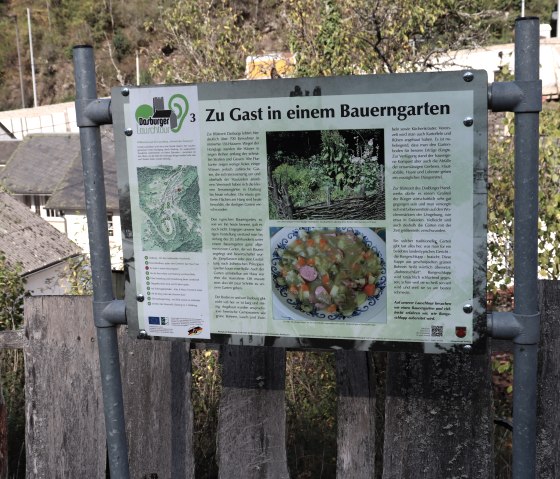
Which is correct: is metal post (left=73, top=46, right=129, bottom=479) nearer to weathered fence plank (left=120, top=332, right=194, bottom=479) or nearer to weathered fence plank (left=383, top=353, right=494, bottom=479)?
weathered fence plank (left=120, top=332, right=194, bottom=479)

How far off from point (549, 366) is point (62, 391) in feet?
5.42

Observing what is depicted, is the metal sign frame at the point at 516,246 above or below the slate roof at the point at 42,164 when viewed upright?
below

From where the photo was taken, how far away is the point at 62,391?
2.84 m

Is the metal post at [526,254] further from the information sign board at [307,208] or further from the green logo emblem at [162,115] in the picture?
the green logo emblem at [162,115]

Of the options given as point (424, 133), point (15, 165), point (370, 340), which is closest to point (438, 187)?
point (424, 133)

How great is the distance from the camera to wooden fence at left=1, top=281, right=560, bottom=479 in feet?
7.95

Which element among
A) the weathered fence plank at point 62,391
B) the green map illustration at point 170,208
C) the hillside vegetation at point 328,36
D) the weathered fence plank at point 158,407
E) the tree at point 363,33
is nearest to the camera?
the green map illustration at point 170,208

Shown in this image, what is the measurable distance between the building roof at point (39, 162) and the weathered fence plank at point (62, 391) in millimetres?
28197

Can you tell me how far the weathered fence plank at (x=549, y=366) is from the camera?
2408 millimetres

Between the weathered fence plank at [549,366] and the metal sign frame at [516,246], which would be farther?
the weathered fence plank at [549,366]

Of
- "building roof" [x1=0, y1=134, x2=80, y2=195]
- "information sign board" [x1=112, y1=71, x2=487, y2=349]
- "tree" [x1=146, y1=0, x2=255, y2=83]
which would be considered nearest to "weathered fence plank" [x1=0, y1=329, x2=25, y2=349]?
"information sign board" [x1=112, y1=71, x2=487, y2=349]

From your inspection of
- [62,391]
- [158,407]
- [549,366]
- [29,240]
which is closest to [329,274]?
[549,366]

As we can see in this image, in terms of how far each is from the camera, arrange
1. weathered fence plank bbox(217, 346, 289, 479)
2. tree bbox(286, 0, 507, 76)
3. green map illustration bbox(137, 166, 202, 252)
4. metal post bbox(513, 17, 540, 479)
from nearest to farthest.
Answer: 1. metal post bbox(513, 17, 540, 479)
2. green map illustration bbox(137, 166, 202, 252)
3. weathered fence plank bbox(217, 346, 289, 479)
4. tree bbox(286, 0, 507, 76)

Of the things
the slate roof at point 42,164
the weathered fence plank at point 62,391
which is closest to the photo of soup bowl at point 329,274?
the weathered fence plank at point 62,391
